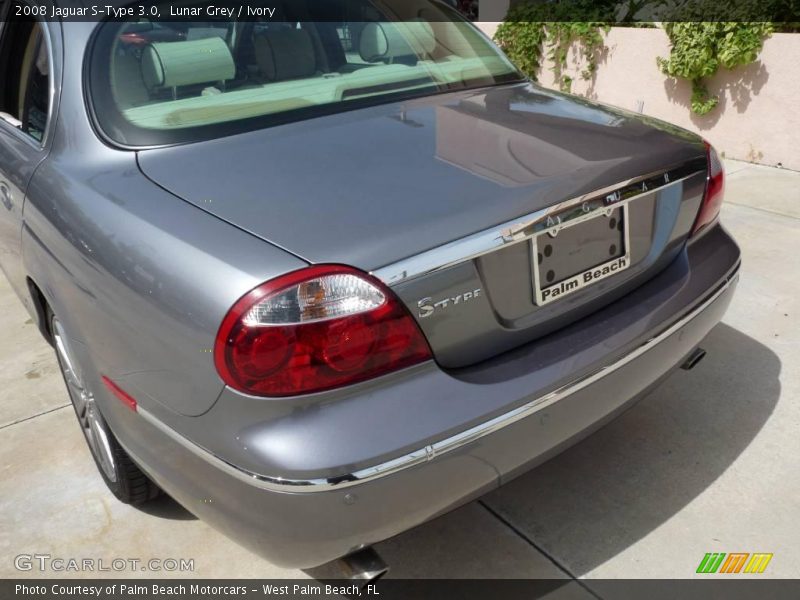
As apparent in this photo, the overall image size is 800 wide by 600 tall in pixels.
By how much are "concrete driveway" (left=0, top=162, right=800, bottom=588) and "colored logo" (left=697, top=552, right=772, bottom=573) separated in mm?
20

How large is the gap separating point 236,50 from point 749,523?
86.2 inches

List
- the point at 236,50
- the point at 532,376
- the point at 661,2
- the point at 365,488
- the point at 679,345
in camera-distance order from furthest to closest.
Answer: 1. the point at 661,2
2. the point at 236,50
3. the point at 679,345
4. the point at 532,376
5. the point at 365,488

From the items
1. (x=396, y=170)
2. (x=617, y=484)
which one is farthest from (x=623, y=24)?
(x=396, y=170)

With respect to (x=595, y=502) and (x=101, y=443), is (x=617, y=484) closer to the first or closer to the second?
(x=595, y=502)

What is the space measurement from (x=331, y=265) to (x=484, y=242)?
362 mm

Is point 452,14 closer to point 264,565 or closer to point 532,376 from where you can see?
point 532,376

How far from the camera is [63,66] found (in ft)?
7.88

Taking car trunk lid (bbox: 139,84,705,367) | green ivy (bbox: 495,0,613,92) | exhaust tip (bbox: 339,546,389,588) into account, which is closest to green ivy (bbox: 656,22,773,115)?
green ivy (bbox: 495,0,613,92)

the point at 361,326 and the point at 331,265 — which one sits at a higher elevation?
the point at 331,265

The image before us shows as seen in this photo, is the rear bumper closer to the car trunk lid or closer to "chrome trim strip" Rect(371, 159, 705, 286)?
the car trunk lid

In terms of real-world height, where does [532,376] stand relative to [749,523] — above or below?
above

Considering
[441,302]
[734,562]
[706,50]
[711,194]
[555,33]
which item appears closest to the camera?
[441,302]

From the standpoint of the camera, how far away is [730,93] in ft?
19.8

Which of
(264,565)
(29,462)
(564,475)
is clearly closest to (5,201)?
(29,462)
